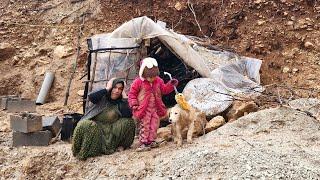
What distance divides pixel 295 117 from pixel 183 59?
1883mm

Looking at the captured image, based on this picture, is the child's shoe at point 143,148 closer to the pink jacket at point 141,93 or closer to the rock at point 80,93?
the pink jacket at point 141,93

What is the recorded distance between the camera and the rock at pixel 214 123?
5.69 m

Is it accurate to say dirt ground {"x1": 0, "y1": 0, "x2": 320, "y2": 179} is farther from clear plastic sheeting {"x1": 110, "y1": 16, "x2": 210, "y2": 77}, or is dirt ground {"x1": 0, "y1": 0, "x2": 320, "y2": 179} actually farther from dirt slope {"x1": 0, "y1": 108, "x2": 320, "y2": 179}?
clear plastic sheeting {"x1": 110, "y1": 16, "x2": 210, "y2": 77}

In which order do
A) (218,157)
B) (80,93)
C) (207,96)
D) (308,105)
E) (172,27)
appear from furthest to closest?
(172,27)
(80,93)
(207,96)
(308,105)
(218,157)

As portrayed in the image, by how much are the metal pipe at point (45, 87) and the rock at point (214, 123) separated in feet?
14.1

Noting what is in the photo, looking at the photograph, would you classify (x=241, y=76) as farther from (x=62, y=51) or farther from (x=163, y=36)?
(x=62, y=51)

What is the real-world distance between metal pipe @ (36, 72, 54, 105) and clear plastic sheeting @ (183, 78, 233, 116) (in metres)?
3.64

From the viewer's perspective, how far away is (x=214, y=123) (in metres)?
5.78

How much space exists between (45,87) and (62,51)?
0.97 m

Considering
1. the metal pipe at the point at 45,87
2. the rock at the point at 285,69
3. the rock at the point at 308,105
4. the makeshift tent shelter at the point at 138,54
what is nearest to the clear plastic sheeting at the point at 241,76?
the makeshift tent shelter at the point at 138,54

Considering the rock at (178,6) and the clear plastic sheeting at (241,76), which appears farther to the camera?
the rock at (178,6)

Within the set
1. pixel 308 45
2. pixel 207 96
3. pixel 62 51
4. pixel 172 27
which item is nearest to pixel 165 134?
pixel 207 96

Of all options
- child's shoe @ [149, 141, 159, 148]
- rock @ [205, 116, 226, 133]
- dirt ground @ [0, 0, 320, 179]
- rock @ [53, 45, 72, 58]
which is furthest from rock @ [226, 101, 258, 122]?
rock @ [53, 45, 72, 58]

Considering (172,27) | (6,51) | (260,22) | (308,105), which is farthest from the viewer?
(6,51)
